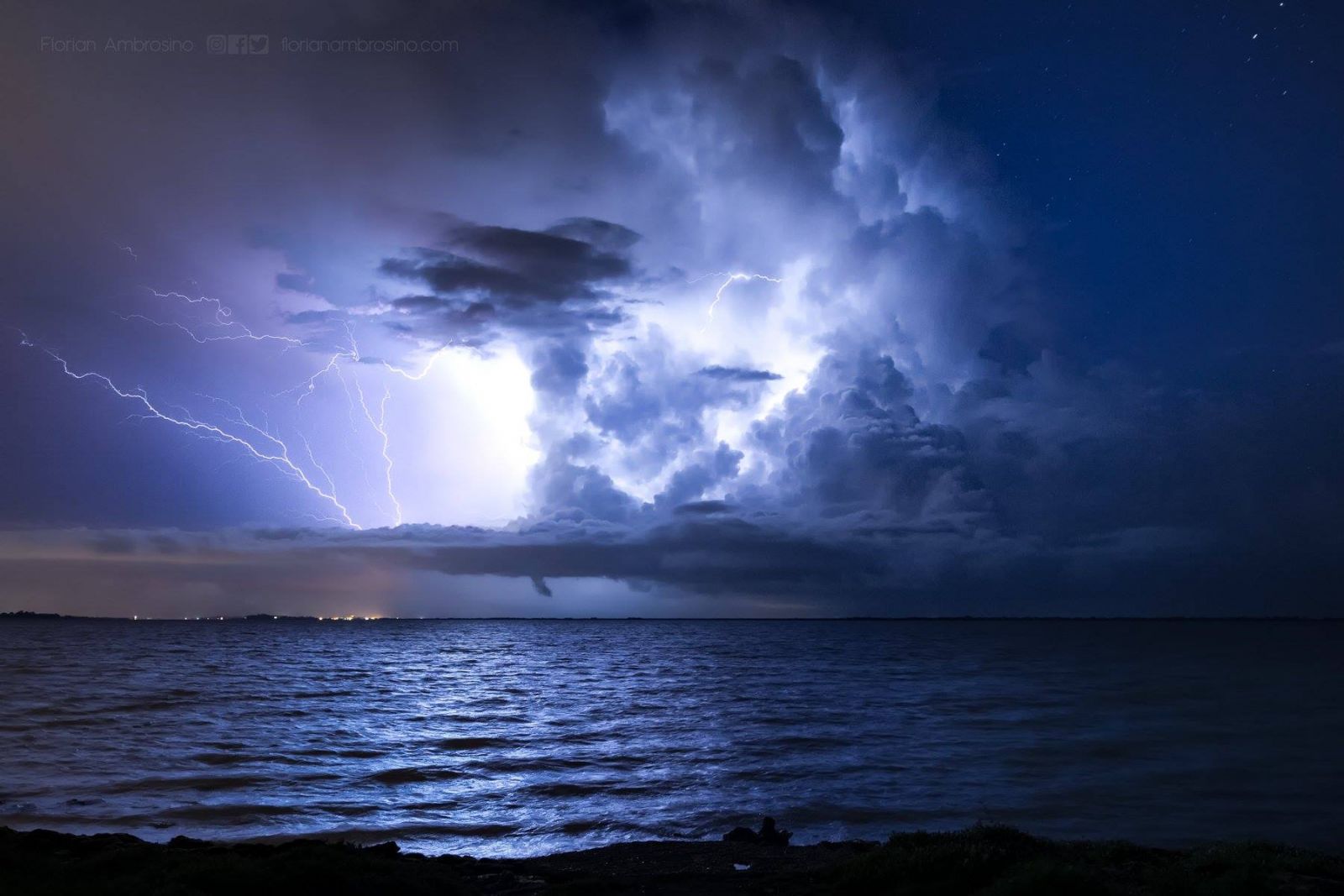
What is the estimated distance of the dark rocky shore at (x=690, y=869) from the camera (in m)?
11.3

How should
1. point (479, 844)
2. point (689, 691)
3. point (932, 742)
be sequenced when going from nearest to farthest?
point (479, 844) < point (932, 742) < point (689, 691)

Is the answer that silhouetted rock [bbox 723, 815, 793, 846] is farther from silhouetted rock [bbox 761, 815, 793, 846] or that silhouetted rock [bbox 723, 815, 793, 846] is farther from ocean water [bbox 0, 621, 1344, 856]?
ocean water [bbox 0, 621, 1344, 856]

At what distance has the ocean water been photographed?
19641mm

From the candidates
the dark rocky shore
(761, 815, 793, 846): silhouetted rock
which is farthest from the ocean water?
the dark rocky shore

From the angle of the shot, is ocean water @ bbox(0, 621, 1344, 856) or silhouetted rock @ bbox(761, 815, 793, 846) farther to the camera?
ocean water @ bbox(0, 621, 1344, 856)

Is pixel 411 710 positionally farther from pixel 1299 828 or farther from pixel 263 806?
pixel 1299 828

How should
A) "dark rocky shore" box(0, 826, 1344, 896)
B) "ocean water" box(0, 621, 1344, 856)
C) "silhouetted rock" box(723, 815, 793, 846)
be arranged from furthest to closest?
"ocean water" box(0, 621, 1344, 856), "silhouetted rock" box(723, 815, 793, 846), "dark rocky shore" box(0, 826, 1344, 896)

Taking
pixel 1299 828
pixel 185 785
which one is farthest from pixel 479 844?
pixel 1299 828

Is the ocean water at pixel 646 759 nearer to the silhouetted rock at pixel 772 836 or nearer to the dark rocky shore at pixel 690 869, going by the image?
the silhouetted rock at pixel 772 836

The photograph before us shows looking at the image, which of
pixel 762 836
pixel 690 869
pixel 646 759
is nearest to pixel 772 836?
pixel 762 836

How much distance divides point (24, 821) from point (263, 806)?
186 inches

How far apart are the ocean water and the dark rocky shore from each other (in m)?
3.38

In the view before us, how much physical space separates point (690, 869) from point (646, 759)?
14038 mm

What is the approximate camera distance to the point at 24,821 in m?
18.2
